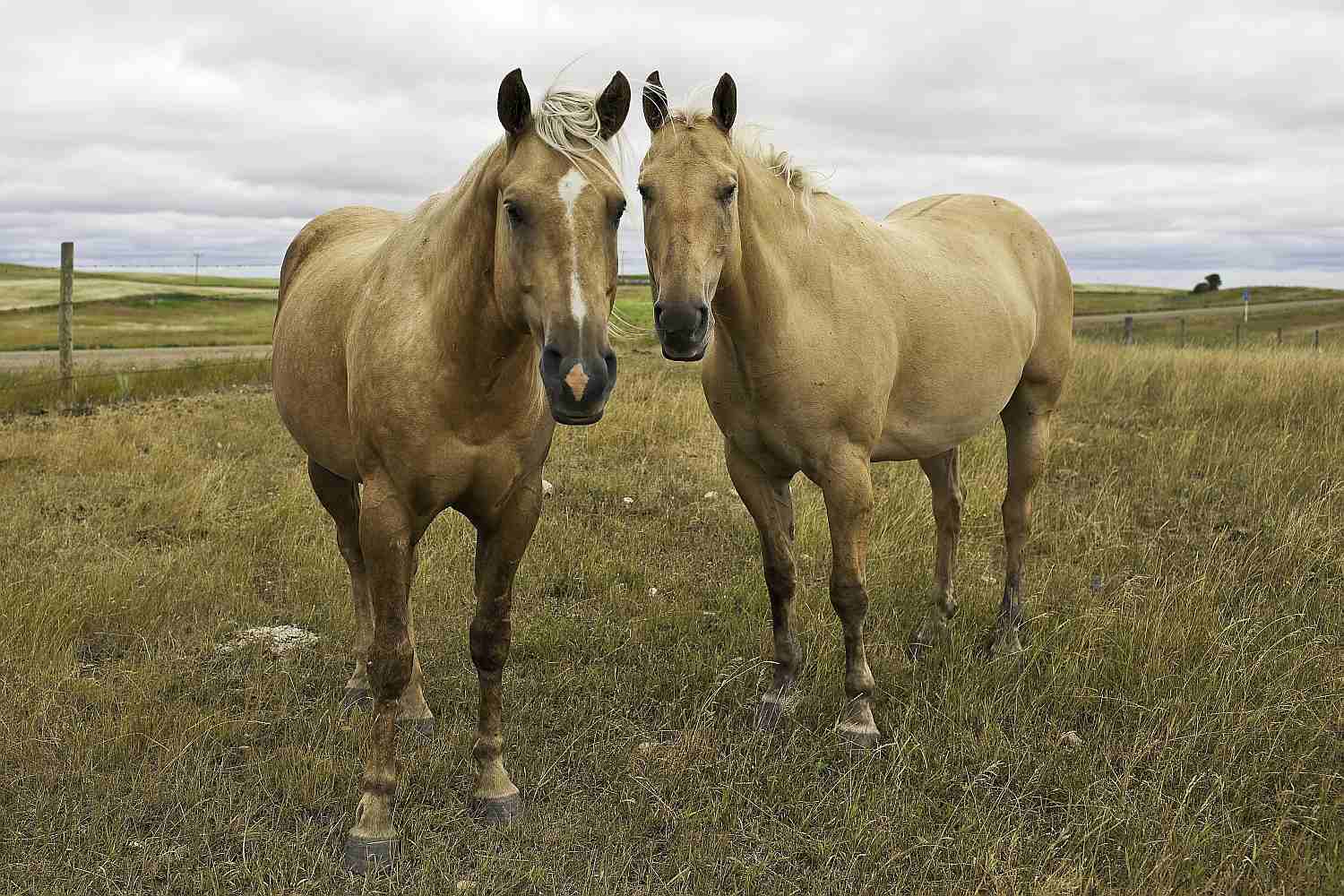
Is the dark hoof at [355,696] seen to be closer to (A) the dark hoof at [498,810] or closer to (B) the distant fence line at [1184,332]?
(A) the dark hoof at [498,810]

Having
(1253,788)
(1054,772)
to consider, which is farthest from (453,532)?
(1253,788)

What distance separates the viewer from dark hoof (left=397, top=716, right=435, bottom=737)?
4148 millimetres

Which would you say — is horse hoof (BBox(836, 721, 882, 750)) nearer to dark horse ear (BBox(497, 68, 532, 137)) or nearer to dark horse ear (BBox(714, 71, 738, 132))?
dark horse ear (BBox(714, 71, 738, 132))

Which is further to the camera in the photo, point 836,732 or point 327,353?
point 836,732

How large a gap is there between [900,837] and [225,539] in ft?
16.6

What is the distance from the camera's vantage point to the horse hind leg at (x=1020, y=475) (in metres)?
5.45

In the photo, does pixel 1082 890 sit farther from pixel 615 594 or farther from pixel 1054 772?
pixel 615 594

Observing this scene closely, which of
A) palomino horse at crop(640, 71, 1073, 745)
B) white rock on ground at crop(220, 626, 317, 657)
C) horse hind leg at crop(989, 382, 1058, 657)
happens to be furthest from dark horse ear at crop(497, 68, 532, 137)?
horse hind leg at crop(989, 382, 1058, 657)

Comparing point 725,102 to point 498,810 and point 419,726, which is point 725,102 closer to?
point 498,810

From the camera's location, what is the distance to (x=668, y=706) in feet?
14.3

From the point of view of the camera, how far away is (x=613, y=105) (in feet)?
9.53

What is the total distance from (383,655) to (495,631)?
45cm

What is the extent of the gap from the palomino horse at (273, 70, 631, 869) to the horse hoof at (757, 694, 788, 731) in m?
1.22

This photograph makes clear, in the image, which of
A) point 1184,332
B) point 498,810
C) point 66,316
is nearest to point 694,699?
point 498,810
